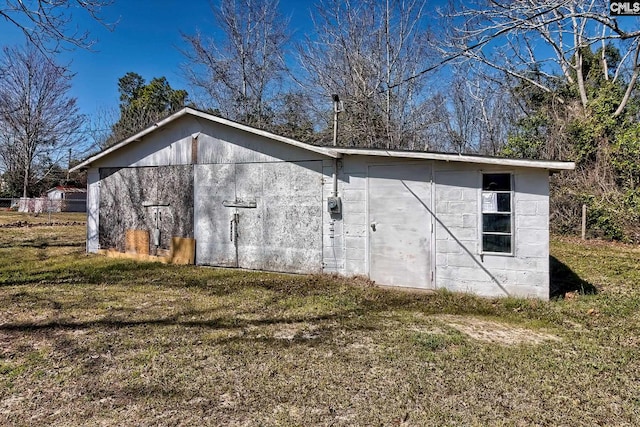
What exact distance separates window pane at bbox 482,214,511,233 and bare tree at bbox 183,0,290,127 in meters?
14.3

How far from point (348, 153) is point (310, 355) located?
391 centimetres

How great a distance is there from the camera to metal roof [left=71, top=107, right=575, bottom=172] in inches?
211

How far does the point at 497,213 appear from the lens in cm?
573

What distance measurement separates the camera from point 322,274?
7.06 m

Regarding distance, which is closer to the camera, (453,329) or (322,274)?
(453,329)

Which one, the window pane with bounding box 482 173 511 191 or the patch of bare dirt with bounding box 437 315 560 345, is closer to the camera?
the patch of bare dirt with bounding box 437 315 560 345

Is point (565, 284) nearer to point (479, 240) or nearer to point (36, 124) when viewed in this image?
point (479, 240)

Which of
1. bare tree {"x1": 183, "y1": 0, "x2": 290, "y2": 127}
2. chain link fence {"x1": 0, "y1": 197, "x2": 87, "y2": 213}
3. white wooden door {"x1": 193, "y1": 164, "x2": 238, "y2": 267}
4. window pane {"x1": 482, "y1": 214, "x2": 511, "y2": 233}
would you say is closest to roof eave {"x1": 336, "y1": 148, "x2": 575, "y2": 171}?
window pane {"x1": 482, "y1": 214, "x2": 511, "y2": 233}

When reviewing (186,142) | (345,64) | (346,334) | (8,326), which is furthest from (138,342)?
(345,64)

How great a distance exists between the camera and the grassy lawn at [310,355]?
2.67 meters

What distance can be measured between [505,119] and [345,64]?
9272 millimetres

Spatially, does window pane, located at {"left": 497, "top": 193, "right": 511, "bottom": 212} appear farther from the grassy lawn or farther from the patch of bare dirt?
the patch of bare dirt

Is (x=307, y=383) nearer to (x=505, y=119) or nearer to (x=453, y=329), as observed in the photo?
(x=453, y=329)

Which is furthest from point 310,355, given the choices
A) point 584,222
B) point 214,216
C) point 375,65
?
point 375,65
